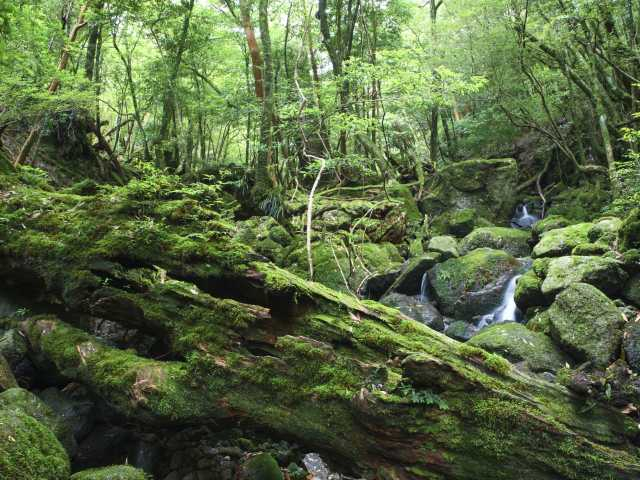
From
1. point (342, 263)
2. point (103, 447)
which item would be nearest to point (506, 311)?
point (342, 263)

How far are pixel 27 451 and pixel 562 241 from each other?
12.1m

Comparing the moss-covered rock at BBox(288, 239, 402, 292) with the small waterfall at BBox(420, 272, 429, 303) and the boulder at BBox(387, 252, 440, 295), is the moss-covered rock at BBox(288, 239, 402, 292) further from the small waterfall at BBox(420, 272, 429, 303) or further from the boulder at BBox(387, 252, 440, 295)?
the small waterfall at BBox(420, 272, 429, 303)

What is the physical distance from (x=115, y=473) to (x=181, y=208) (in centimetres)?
300

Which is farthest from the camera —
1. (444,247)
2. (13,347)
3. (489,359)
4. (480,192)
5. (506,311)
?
(480,192)

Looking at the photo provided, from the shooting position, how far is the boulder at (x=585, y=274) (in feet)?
27.9

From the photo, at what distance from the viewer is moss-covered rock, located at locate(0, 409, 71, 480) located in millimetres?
3250

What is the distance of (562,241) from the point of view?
11.4m

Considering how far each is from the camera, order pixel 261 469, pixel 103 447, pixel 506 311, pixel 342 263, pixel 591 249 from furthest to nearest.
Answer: pixel 342 263, pixel 506 311, pixel 591 249, pixel 103 447, pixel 261 469

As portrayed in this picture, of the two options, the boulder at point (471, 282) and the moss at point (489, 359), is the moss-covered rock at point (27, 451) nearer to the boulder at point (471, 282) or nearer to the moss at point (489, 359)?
the moss at point (489, 359)

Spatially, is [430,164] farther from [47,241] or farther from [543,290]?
[47,241]

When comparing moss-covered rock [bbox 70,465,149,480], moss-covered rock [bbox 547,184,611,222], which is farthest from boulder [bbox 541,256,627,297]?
moss-covered rock [bbox 70,465,149,480]

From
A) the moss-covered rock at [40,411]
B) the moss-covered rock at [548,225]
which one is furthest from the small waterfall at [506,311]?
the moss-covered rock at [40,411]

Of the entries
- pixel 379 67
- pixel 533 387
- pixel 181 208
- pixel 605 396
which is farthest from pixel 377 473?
pixel 379 67

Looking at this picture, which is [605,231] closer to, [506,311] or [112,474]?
[506,311]
